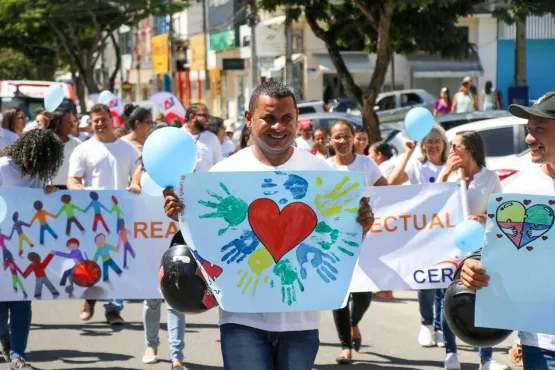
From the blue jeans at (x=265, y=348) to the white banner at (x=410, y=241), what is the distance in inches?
145

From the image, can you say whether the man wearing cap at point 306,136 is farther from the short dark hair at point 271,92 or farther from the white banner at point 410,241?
the short dark hair at point 271,92

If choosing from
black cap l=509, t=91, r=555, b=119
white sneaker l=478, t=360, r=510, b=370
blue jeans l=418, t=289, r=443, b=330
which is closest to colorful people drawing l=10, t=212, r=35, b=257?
blue jeans l=418, t=289, r=443, b=330

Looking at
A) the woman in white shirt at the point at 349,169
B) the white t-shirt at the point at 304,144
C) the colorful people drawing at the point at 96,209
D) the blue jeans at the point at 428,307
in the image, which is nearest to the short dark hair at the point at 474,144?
the woman in white shirt at the point at 349,169

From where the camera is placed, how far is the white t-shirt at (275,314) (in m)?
4.21

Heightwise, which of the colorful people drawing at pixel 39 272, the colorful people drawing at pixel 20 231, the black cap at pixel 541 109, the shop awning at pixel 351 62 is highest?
the shop awning at pixel 351 62

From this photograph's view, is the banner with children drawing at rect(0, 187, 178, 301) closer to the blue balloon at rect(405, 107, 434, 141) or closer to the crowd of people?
the crowd of people

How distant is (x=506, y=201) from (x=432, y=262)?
13.5ft

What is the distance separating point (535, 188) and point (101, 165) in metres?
5.40

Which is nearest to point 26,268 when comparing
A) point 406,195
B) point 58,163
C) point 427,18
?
point 58,163

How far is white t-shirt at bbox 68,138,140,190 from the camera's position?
29.0 ft

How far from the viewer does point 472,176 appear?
758 centimetres

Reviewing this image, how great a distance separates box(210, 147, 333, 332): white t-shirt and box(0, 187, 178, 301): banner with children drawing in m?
3.45

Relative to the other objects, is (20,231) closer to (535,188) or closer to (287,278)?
(287,278)

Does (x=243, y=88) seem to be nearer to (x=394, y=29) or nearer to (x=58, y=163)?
(x=394, y=29)
